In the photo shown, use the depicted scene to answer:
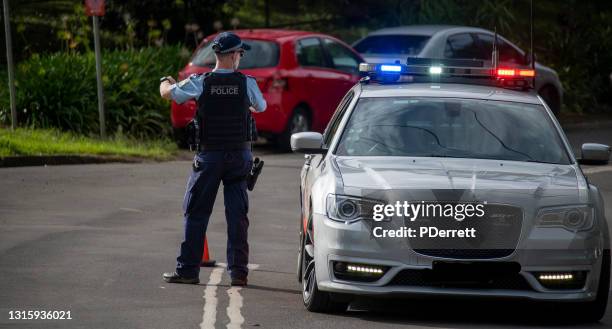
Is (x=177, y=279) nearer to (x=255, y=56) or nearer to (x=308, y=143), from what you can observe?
(x=308, y=143)

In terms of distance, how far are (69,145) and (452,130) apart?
9.87 m

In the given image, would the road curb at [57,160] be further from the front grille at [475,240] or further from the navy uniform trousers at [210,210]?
the front grille at [475,240]

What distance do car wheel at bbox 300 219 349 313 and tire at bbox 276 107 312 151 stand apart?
10877 mm

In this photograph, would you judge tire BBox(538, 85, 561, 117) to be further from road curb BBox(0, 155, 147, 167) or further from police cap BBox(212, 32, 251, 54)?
police cap BBox(212, 32, 251, 54)

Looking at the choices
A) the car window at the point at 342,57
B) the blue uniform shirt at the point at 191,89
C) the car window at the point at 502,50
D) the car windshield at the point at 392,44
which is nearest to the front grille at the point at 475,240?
the blue uniform shirt at the point at 191,89

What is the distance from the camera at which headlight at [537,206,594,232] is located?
8.78m

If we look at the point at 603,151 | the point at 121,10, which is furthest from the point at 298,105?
the point at 603,151

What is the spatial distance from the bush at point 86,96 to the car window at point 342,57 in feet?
8.02

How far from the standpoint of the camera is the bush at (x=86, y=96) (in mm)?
20906

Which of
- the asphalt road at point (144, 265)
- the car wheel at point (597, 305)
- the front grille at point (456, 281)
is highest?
the front grille at point (456, 281)

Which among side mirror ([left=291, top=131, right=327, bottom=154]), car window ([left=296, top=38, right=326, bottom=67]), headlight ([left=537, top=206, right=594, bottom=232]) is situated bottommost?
car window ([left=296, top=38, right=326, bottom=67])

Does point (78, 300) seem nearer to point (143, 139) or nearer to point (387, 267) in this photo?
point (387, 267)

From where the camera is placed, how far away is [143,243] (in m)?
12.4

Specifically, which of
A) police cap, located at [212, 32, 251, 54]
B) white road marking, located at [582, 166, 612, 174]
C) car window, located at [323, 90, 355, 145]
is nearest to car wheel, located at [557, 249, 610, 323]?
car window, located at [323, 90, 355, 145]
